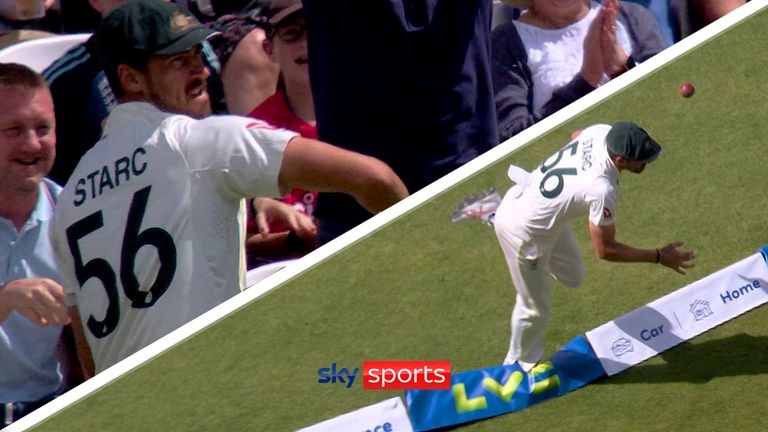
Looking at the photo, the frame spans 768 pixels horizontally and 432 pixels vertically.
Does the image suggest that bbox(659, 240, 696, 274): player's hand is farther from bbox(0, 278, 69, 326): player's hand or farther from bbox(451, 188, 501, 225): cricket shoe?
bbox(0, 278, 69, 326): player's hand

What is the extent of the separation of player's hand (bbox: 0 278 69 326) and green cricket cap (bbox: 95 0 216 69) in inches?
24.5

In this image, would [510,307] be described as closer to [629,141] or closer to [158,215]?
[629,141]

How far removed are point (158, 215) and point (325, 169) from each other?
0.46 meters

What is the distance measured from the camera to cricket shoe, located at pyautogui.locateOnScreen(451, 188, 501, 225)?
3.84m

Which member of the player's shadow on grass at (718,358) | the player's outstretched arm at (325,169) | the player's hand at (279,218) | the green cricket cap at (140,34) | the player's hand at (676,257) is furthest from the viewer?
the player's shadow on grass at (718,358)

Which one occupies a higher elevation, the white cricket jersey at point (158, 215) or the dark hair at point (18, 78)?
the dark hair at point (18, 78)

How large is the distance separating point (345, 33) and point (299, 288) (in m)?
0.74

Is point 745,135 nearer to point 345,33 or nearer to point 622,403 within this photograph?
point 622,403

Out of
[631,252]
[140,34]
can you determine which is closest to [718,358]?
[631,252]

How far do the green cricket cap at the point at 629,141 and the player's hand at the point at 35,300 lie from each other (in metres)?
1.68

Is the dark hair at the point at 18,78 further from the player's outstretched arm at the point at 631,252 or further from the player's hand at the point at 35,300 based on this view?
the player's outstretched arm at the point at 631,252

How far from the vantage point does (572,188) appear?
13.2 feet

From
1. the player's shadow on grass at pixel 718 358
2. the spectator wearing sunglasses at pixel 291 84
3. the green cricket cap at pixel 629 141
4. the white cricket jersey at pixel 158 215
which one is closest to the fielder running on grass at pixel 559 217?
the green cricket cap at pixel 629 141

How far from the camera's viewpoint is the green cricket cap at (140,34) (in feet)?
11.3
